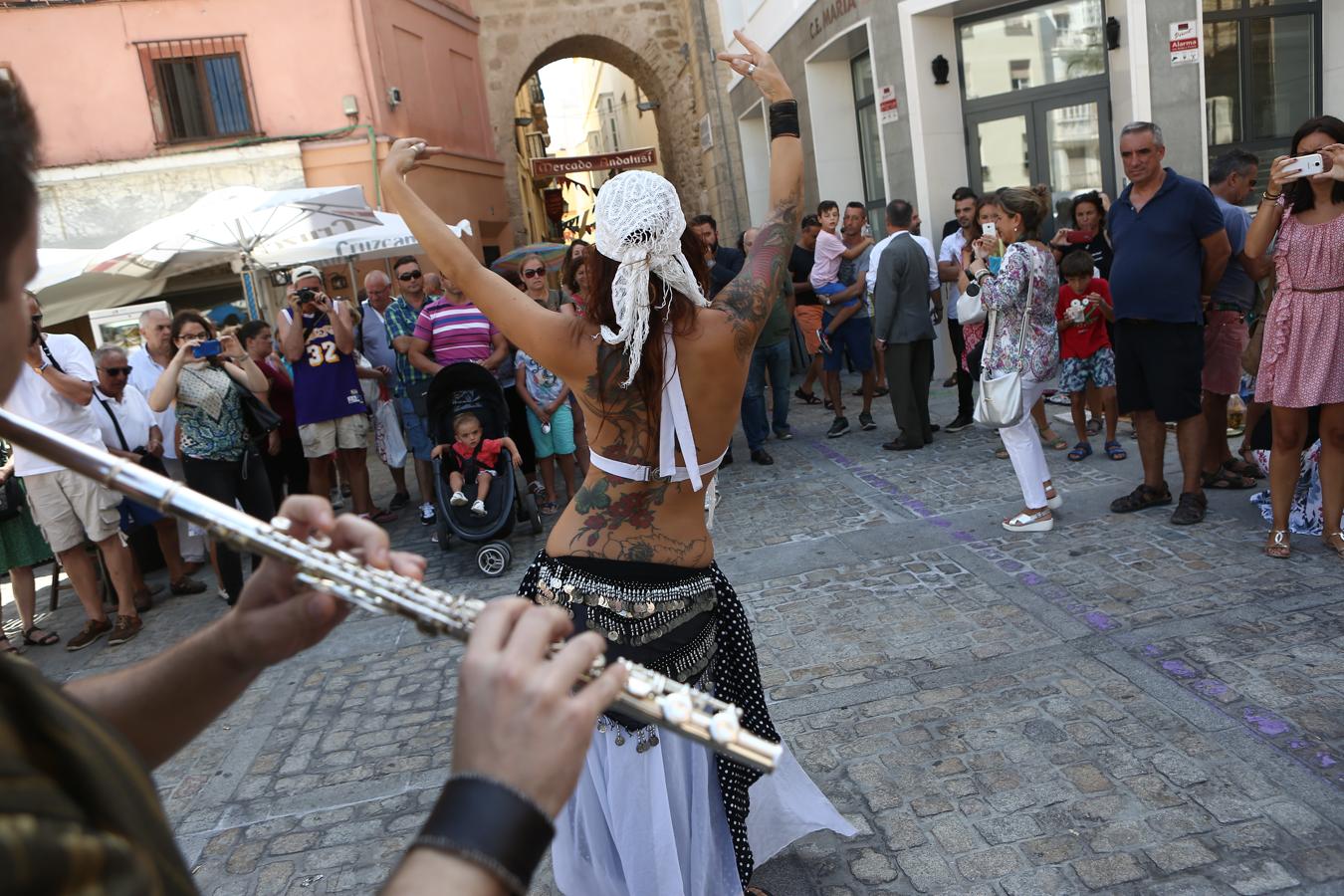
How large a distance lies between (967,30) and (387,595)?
1080 cm

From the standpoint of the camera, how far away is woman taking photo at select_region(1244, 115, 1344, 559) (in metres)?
4.48

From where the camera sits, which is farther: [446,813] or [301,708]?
[301,708]

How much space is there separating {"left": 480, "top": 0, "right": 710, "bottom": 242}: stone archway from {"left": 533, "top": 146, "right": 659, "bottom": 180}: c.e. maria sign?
1130 millimetres

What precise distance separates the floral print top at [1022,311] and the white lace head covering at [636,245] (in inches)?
150

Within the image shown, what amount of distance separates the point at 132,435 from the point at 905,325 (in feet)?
19.0

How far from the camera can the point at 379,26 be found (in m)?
15.3

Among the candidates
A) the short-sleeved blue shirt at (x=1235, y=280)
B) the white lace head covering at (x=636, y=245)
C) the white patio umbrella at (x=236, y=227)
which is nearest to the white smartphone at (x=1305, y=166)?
the short-sleeved blue shirt at (x=1235, y=280)

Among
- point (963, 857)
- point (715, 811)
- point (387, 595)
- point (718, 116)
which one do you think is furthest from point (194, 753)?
point (718, 116)

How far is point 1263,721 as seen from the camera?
3.31 m

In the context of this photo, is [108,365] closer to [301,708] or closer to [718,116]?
[301,708]

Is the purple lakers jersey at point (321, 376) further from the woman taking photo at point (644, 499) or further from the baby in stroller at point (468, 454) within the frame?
the woman taking photo at point (644, 499)

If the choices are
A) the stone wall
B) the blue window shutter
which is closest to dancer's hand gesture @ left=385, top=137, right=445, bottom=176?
the blue window shutter

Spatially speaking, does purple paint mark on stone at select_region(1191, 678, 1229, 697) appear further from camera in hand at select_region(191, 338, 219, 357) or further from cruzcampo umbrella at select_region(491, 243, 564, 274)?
cruzcampo umbrella at select_region(491, 243, 564, 274)

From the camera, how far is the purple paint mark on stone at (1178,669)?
3693 mm
